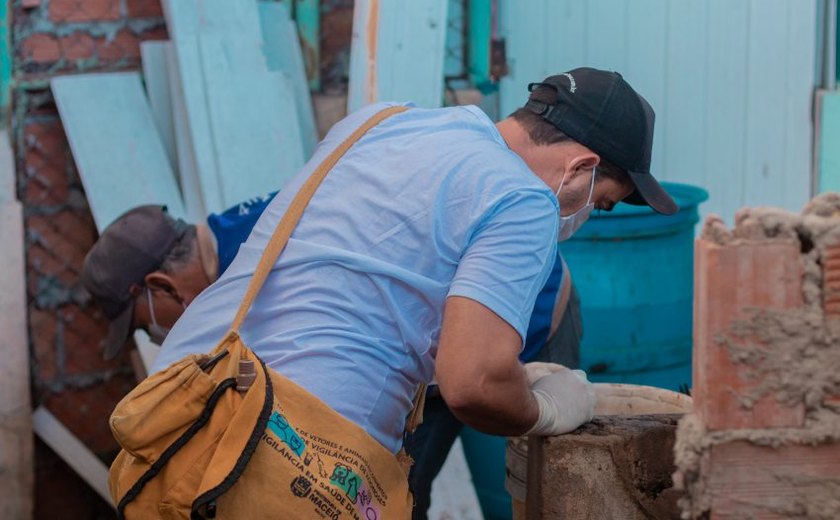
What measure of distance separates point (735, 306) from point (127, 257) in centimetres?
198

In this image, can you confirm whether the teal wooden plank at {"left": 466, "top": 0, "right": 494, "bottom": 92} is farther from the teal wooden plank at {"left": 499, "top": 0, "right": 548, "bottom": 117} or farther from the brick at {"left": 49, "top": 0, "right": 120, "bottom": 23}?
the brick at {"left": 49, "top": 0, "right": 120, "bottom": 23}

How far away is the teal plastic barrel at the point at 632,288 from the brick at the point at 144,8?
196cm

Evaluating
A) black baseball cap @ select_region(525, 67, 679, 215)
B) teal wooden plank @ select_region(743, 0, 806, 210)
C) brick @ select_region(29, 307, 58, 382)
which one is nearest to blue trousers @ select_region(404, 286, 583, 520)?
black baseball cap @ select_region(525, 67, 679, 215)

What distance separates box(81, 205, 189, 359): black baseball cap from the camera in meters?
3.09

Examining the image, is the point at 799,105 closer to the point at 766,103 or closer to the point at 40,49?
the point at 766,103

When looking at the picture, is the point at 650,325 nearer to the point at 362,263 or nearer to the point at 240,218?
the point at 240,218

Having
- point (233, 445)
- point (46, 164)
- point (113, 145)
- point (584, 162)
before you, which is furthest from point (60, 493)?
point (584, 162)

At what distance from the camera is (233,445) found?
1.91m

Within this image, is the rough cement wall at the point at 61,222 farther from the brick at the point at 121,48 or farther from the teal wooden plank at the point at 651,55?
the teal wooden plank at the point at 651,55

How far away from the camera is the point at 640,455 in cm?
216

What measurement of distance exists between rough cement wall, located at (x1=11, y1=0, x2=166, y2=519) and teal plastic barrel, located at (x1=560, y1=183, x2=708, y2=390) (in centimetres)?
197

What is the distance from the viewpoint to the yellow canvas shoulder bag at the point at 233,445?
191 centimetres

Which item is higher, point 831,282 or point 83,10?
Result: point 83,10

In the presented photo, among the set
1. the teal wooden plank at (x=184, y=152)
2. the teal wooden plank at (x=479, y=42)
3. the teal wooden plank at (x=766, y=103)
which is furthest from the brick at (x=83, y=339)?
the teal wooden plank at (x=766, y=103)
